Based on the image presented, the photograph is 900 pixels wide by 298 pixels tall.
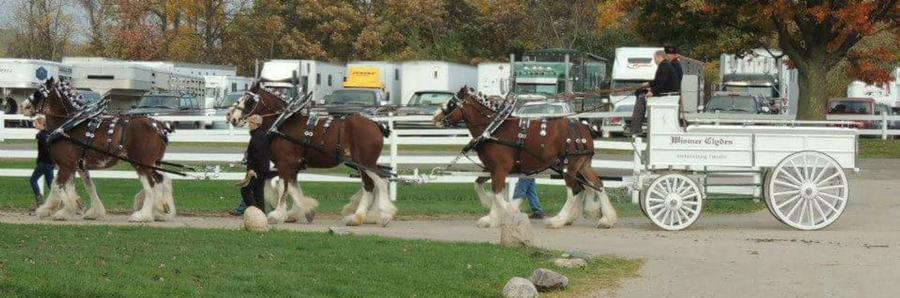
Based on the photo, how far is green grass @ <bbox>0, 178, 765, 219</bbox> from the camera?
23266 mm

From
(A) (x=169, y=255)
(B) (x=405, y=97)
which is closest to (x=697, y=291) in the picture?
(A) (x=169, y=255)

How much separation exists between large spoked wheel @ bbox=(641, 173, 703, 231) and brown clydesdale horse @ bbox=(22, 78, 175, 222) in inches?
259

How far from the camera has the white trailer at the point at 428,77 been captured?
196ft

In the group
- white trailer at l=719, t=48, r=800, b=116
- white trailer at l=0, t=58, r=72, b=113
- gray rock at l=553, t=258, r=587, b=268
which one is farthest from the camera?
white trailer at l=0, t=58, r=72, b=113

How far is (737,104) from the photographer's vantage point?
44812 mm

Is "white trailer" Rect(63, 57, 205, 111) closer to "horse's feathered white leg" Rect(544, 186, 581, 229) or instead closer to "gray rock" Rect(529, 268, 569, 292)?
"horse's feathered white leg" Rect(544, 186, 581, 229)

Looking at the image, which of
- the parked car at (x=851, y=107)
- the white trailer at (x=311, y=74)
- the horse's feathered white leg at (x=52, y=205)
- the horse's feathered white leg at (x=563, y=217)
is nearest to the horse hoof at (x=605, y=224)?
the horse's feathered white leg at (x=563, y=217)

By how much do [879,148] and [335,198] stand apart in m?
20.5

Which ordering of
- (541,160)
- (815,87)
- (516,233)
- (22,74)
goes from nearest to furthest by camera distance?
1. (516,233)
2. (541,160)
3. (815,87)
4. (22,74)

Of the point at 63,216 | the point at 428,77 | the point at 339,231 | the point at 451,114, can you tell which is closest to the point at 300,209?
the point at 339,231

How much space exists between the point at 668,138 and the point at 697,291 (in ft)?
20.8

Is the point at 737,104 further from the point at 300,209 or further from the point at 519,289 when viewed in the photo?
the point at 519,289

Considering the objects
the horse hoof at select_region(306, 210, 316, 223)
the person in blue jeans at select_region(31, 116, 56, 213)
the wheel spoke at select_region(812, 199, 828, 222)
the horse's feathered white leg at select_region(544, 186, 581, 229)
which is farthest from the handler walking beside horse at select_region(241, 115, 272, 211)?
the wheel spoke at select_region(812, 199, 828, 222)

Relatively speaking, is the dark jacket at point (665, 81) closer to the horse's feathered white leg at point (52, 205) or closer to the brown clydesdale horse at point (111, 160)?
the brown clydesdale horse at point (111, 160)
